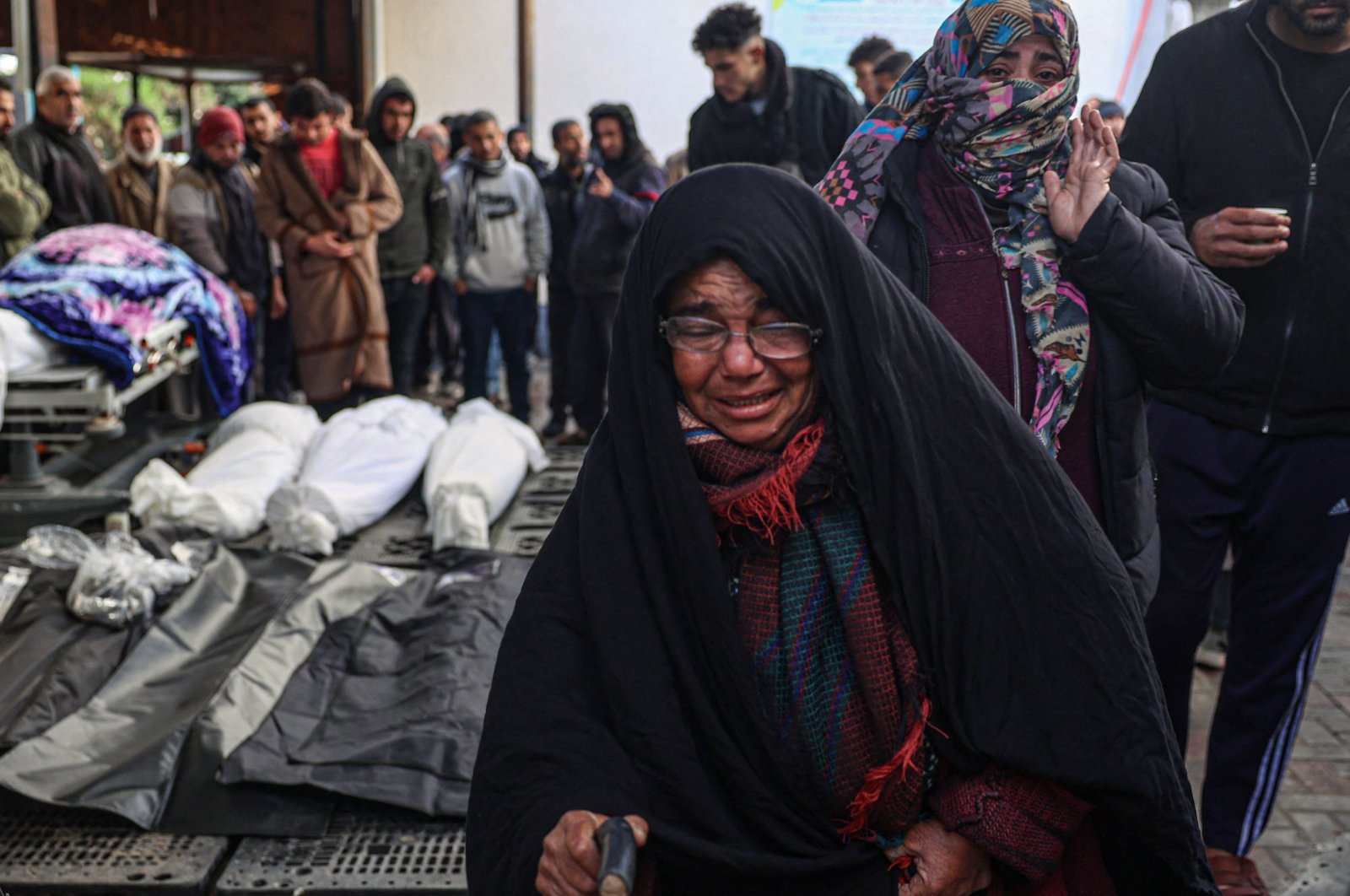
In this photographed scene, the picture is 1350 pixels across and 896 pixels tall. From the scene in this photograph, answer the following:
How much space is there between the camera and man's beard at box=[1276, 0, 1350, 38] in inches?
110

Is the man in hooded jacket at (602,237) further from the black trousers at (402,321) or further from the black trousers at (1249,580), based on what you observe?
the black trousers at (1249,580)

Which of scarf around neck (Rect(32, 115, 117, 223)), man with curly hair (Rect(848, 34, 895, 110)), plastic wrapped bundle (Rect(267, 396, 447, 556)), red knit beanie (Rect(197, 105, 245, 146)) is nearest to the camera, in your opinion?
plastic wrapped bundle (Rect(267, 396, 447, 556))

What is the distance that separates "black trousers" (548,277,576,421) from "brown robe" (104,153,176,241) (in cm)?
230

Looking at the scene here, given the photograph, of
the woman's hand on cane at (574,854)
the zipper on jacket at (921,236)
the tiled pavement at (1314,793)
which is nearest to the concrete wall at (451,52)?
the tiled pavement at (1314,793)

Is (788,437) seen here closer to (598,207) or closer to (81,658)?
(81,658)

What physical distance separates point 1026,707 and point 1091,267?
36.1 inches

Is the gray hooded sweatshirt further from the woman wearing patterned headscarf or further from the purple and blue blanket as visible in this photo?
the woman wearing patterned headscarf

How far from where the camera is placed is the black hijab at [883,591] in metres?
1.62

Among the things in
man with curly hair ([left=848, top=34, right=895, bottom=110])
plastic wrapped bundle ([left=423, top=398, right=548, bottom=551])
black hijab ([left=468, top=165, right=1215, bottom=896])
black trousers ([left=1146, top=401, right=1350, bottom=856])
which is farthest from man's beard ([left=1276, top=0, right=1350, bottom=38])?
man with curly hair ([left=848, top=34, right=895, bottom=110])

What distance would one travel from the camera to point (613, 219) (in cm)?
738

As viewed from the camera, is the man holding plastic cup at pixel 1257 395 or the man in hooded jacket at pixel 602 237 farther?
the man in hooded jacket at pixel 602 237

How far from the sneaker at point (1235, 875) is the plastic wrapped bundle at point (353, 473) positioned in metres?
3.32

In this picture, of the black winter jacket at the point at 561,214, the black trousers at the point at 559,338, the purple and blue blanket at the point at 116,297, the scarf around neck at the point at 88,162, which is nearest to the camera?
the purple and blue blanket at the point at 116,297

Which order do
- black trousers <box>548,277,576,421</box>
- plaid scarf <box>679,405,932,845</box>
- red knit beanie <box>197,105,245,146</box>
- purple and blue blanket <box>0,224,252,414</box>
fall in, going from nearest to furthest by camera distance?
1. plaid scarf <box>679,405,932,845</box>
2. purple and blue blanket <box>0,224,252,414</box>
3. red knit beanie <box>197,105,245,146</box>
4. black trousers <box>548,277,576,421</box>
